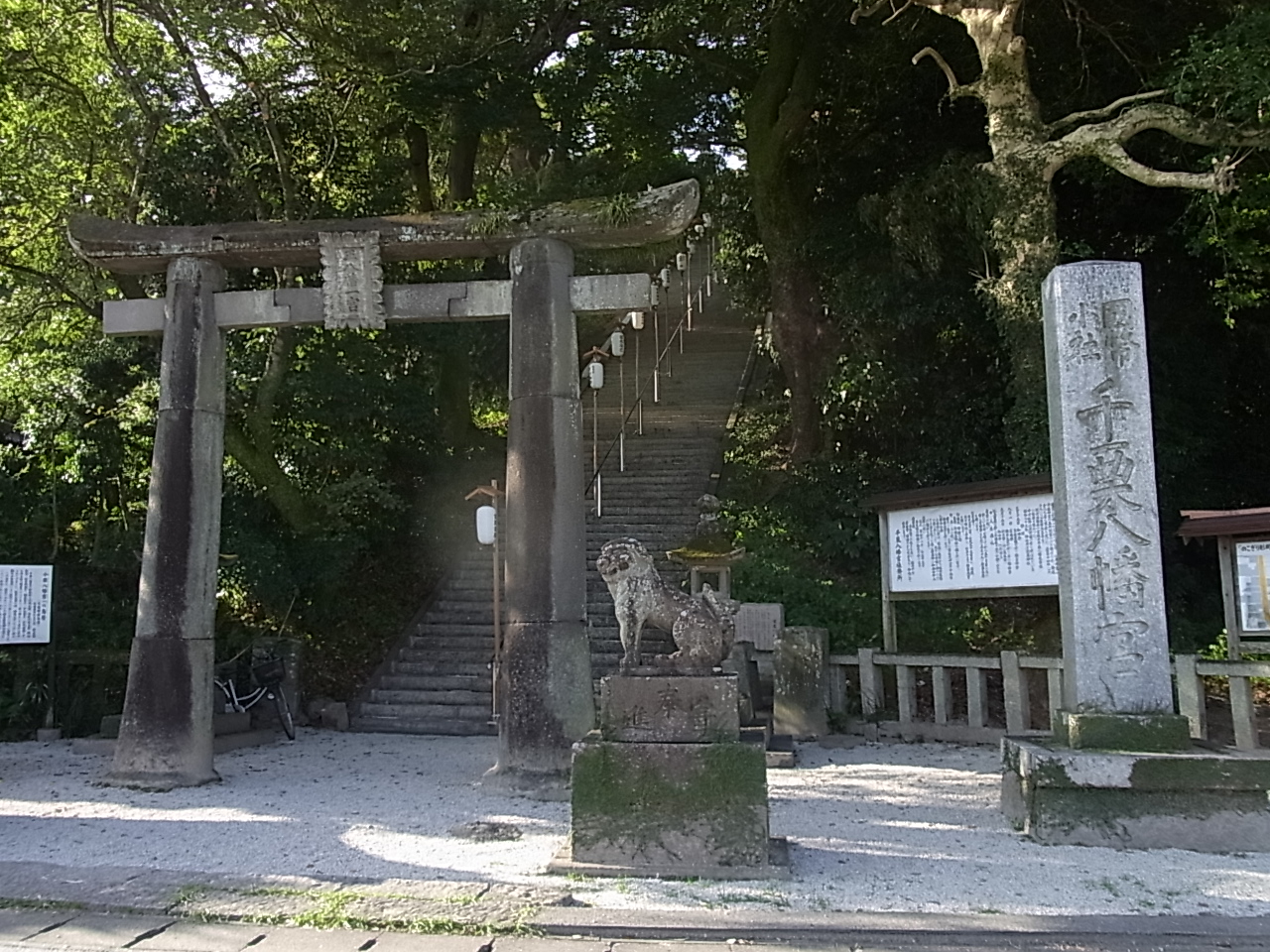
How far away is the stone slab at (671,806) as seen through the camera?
16.0 ft

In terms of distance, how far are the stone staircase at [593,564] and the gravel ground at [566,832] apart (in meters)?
1.90

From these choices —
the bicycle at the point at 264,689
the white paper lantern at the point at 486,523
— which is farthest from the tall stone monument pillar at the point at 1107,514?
the bicycle at the point at 264,689

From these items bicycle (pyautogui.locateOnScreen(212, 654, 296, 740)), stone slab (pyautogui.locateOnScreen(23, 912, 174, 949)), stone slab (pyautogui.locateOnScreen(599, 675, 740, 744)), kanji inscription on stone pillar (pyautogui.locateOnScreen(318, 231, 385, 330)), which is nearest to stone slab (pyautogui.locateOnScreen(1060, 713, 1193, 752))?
stone slab (pyautogui.locateOnScreen(599, 675, 740, 744))

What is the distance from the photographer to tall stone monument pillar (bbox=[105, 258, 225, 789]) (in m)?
7.97

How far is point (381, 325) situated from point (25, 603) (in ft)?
17.2

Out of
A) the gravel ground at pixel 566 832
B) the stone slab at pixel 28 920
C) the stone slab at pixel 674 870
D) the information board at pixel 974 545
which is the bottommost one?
the gravel ground at pixel 566 832

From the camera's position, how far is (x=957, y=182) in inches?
465

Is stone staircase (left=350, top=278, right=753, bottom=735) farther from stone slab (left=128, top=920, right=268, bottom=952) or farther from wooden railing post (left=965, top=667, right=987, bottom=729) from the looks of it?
stone slab (left=128, top=920, right=268, bottom=952)

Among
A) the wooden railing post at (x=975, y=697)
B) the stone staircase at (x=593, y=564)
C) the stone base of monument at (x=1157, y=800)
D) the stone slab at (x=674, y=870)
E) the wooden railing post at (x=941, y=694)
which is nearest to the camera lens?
the stone slab at (x=674, y=870)

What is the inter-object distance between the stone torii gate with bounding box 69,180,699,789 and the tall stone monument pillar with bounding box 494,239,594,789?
1 cm

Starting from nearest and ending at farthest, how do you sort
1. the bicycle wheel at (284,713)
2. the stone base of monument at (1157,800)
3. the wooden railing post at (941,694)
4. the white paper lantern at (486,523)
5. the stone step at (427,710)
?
the stone base of monument at (1157,800) → the wooden railing post at (941,694) → the white paper lantern at (486,523) → the bicycle wheel at (284,713) → the stone step at (427,710)

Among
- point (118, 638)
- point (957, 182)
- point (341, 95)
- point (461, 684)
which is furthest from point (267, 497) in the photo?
point (957, 182)

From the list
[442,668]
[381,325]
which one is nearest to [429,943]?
[381,325]

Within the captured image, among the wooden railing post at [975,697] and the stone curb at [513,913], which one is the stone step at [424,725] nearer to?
the wooden railing post at [975,697]
